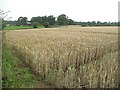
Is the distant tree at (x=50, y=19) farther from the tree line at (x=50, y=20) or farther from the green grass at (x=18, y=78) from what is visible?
the green grass at (x=18, y=78)

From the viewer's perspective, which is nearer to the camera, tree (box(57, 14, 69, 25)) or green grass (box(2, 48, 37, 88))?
green grass (box(2, 48, 37, 88))

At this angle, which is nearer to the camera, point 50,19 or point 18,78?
point 18,78

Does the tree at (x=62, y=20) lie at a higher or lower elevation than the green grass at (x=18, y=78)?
higher

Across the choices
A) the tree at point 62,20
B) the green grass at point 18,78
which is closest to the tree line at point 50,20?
the tree at point 62,20

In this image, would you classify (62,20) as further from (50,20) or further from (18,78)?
(18,78)

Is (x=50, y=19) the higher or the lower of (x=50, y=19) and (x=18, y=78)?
the higher

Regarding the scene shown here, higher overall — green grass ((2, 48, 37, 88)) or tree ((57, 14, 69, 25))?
tree ((57, 14, 69, 25))

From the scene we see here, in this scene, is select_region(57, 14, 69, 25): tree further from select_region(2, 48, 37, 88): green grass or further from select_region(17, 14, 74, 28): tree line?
select_region(2, 48, 37, 88): green grass

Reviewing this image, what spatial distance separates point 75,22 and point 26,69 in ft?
281

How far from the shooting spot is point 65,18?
85.3m

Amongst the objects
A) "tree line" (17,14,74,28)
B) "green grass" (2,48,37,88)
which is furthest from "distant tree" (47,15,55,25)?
"green grass" (2,48,37,88)

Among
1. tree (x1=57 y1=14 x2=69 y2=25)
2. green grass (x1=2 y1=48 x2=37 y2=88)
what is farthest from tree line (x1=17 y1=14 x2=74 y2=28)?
green grass (x1=2 y1=48 x2=37 y2=88)

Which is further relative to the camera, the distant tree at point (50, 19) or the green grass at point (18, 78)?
→ the distant tree at point (50, 19)

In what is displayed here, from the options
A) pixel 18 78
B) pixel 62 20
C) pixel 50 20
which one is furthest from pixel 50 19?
pixel 18 78
